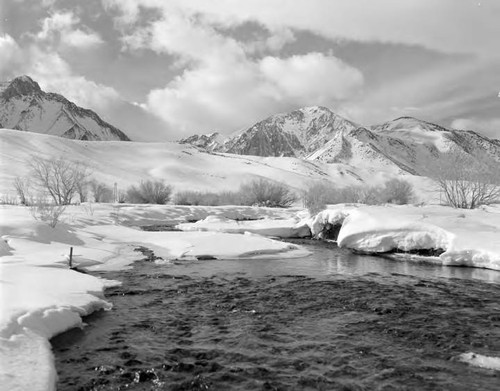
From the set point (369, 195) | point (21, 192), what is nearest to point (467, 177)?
point (369, 195)

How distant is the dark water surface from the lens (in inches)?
299

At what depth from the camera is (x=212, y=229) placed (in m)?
33.6

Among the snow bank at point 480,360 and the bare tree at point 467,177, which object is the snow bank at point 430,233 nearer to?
the snow bank at point 480,360

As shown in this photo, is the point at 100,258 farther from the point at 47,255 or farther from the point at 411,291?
the point at 411,291

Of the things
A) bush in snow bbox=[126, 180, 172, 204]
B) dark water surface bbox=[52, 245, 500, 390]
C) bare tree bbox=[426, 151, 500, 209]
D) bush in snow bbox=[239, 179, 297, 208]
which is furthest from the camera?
bush in snow bbox=[239, 179, 297, 208]

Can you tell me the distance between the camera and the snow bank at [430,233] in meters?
19.3

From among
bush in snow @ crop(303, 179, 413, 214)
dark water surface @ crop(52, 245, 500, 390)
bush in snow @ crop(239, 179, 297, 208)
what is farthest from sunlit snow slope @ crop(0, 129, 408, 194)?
dark water surface @ crop(52, 245, 500, 390)

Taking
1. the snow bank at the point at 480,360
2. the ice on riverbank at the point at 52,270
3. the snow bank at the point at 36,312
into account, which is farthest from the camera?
the snow bank at the point at 480,360

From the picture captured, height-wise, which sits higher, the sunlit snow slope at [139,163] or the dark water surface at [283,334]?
the sunlit snow slope at [139,163]

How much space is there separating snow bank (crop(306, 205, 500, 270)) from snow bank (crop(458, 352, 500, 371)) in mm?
11435

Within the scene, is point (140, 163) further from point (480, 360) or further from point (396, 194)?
point (480, 360)

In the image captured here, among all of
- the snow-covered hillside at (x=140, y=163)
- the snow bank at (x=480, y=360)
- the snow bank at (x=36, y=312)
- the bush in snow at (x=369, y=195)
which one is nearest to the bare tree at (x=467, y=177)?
the bush in snow at (x=369, y=195)

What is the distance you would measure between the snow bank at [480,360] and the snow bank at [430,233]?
450 inches

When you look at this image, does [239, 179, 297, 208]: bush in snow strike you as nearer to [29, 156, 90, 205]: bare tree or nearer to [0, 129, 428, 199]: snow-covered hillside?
[29, 156, 90, 205]: bare tree
